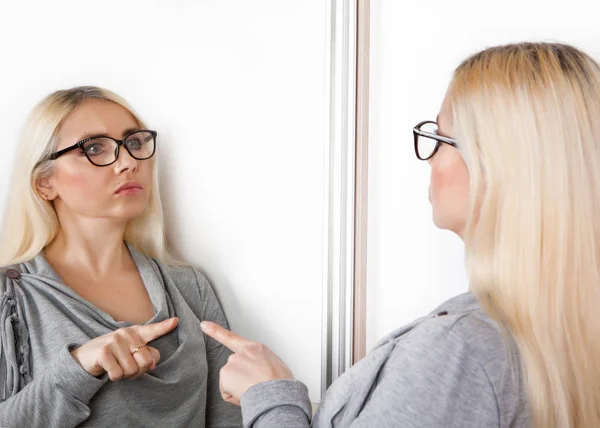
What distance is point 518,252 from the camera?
0.78m

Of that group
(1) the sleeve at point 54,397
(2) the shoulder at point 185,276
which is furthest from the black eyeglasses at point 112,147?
(1) the sleeve at point 54,397

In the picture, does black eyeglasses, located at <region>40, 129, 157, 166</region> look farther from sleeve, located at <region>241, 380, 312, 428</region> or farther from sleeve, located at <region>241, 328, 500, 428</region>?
sleeve, located at <region>241, 328, 500, 428</region>

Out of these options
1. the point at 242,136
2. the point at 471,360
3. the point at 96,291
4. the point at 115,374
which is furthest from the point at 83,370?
the point at 471,360

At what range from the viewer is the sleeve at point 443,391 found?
0.74 meters

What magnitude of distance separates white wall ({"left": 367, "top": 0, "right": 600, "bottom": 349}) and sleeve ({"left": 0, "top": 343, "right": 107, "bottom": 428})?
55 cm

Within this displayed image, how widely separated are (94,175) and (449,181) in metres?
0.62

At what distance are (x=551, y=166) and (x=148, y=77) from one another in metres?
0.78

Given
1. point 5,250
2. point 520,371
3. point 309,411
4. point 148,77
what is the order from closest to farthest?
point 520,371 → point 309,411 → point 5,250 → point 148,77

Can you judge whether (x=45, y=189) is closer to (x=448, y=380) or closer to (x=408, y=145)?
(x=408, y=145)

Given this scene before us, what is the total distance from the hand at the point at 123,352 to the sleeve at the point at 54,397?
0.02 metres

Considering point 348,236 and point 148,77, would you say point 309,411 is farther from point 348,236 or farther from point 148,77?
point 148,77

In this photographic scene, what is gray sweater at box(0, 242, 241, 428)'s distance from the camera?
3.45 feet

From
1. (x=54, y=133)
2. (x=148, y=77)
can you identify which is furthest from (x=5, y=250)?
(x=148, y=77)

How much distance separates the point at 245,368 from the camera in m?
0.94
